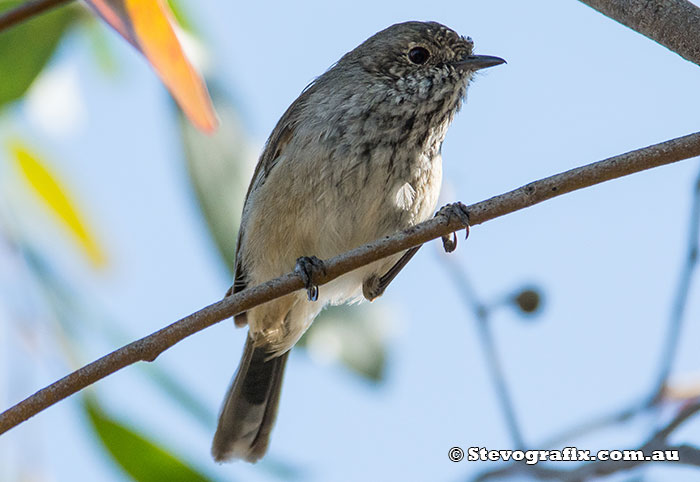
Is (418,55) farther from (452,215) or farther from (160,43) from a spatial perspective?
(160,43)

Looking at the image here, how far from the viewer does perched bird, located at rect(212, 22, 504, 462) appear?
10.6 feet

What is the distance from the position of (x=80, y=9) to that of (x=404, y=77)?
4.00 feet

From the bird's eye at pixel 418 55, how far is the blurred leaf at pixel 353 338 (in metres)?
1.02

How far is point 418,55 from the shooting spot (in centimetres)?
361

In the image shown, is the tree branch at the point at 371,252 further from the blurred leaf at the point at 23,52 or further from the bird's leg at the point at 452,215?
the blurred leaf at the point at 23,52

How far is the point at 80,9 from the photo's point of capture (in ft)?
11.0

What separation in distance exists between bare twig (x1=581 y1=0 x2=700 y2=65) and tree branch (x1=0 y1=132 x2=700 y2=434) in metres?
0.23

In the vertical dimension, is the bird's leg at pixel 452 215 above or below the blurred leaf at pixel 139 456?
above

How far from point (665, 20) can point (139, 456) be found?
2.02m

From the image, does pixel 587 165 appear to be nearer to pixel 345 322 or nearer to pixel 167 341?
pixel 167 341

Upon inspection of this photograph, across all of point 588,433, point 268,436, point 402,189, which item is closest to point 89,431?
point 268,436

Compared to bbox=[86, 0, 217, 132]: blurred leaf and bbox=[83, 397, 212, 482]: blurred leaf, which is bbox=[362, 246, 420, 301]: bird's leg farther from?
bbox=[86, 0, 217, 132]: blurred leaf

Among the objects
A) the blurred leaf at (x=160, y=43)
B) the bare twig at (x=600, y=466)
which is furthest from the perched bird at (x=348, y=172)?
the bare twig at (x=600, y=466)

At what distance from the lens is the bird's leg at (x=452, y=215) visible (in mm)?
2185
